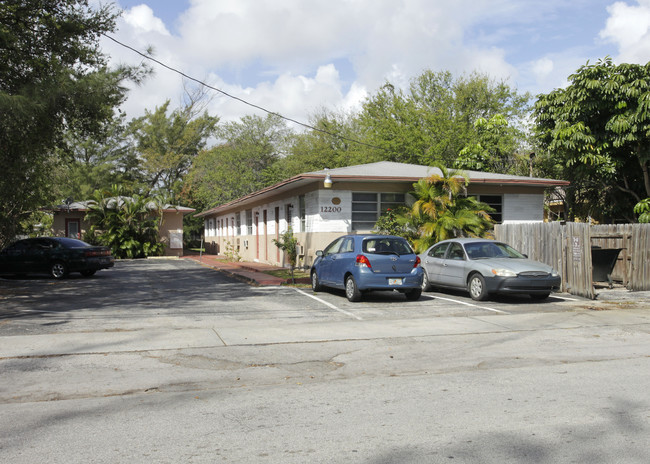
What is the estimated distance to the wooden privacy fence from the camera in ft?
47.6

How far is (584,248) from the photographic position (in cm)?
1447

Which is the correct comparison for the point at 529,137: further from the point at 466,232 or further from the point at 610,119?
the point at 466,232

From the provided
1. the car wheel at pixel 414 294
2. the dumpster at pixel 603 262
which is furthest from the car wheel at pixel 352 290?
the dumpster at pixel 603 262

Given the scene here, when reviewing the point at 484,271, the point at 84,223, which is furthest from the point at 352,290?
the point at 84,223

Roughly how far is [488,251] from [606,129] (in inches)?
369

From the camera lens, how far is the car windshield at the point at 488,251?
1458 cm

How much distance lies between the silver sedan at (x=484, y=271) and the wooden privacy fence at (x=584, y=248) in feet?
3.97

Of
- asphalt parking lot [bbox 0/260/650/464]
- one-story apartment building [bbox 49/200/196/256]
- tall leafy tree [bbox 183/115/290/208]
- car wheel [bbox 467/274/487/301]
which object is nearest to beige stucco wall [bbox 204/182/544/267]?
car wheel [bbox 467/274/487/301]

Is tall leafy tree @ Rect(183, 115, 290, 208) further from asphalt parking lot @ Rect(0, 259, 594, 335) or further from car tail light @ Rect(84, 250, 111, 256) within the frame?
asphalt parking lot @ Rect(0, 259, 594, 335)

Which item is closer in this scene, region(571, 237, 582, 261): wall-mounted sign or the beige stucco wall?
region(571, 237, 582, 261): wall-mounted sign

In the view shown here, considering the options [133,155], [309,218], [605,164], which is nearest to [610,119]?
[605,164]

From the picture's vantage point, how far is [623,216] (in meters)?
23.8

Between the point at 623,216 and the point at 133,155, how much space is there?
46.0 m

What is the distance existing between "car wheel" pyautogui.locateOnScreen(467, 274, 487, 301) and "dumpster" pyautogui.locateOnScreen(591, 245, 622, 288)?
13.1 ft
